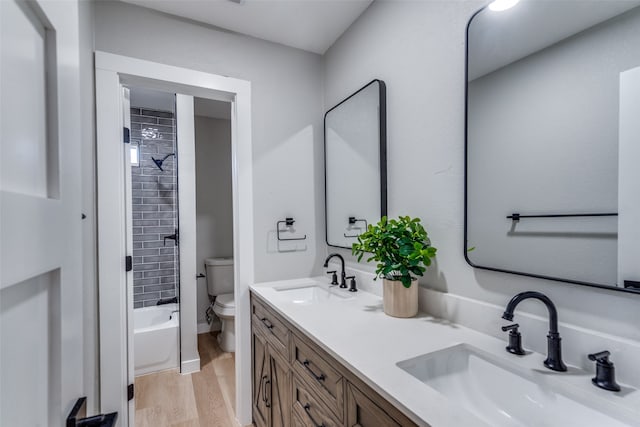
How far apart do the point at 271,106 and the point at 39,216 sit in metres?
1.76

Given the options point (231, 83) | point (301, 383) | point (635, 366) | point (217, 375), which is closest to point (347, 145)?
point (231, 83)

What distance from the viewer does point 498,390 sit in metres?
0.89

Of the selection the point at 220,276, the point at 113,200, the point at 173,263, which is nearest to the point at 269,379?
the point at 113,200

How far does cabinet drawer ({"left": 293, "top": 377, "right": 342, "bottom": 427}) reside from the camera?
Answer: 1.05 meters

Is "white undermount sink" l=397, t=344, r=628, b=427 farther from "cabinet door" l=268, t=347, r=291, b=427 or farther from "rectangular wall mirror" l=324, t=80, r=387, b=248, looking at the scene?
"rectangular wall mirror" l=324, t=80, r=387, b=248

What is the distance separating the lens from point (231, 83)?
74.3 inches

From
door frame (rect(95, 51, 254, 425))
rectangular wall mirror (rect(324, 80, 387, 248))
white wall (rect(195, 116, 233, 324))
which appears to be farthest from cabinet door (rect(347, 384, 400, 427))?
white wall (rect(195, 116, 233, 324))

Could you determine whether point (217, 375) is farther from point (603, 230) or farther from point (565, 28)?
point (565, 28)

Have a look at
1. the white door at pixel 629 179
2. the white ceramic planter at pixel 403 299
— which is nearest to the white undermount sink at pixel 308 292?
the white ceramic planter at pixel 403 299

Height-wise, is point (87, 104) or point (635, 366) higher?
point (87, 104)

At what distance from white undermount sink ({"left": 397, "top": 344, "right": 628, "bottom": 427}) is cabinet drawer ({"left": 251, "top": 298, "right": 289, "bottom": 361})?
667 millimetres

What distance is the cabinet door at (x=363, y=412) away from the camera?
77cm

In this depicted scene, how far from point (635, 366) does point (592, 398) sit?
0.16 m

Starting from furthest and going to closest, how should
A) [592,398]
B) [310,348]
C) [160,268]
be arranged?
[160,268] → [310,348] → [592,398]
